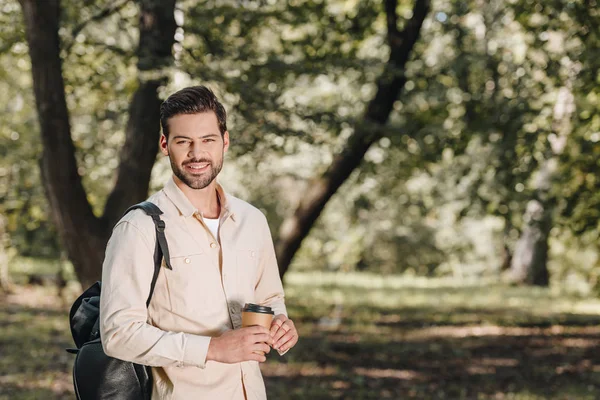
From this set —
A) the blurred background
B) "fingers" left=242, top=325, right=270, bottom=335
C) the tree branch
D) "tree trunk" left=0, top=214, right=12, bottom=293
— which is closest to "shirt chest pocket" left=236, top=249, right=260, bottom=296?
"fingers" left=242, top=325, right=270, bottom=335

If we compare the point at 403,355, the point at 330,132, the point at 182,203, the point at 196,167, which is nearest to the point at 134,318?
the point at 182,203

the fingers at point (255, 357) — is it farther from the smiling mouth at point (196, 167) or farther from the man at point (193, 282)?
the smiling mouth at point (196, 167)

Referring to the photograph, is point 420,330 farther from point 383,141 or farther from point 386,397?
point 386,397

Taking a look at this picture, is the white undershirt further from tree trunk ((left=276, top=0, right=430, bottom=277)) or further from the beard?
tree trunk ((left=276, top=0, right=430, bottom=277))

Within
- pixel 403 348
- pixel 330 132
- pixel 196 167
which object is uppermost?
pixel 330 132

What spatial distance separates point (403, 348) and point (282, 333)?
28.8ft

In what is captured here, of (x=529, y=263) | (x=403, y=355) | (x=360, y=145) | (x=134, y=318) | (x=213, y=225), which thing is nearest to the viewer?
(x=134, y=318)

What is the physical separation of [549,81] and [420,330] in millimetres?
6025

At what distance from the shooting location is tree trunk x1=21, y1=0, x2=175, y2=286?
232 inches

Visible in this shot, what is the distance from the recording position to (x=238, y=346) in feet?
7.50

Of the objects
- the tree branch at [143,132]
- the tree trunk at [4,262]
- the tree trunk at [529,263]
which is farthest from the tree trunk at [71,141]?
the tree trunk at [529,263]

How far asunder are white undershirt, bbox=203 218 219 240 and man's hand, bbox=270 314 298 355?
34cm

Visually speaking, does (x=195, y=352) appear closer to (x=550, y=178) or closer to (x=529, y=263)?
(x=550, y=178)

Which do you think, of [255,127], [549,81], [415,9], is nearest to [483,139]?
[549,81]
